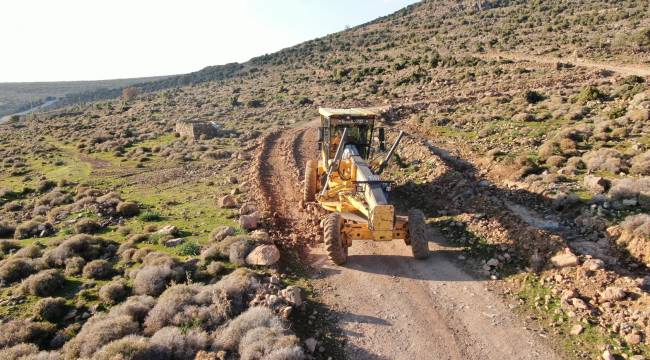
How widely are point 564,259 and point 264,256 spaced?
7571 millimetres

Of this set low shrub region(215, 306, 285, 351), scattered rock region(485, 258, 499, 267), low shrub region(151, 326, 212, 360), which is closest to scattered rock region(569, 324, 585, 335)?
scattered rock region(485, 258, 499, 267)

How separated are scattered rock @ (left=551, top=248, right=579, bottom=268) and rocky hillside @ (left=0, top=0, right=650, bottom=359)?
0.12 ft

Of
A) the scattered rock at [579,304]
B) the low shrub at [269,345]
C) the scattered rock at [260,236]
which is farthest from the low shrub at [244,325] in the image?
the scattered rock at [579,304]

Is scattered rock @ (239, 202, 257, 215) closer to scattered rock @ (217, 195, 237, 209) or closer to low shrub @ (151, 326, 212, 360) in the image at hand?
scattered rock @ (217, 195, 237, 209)

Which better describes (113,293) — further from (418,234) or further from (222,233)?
(418,234)

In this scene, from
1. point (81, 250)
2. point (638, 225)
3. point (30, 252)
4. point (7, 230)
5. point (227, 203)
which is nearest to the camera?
point (638, 225)

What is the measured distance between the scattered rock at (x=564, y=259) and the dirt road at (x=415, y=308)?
1710 millimetres

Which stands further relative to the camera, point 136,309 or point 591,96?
point 591,96

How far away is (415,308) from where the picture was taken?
30.6 feet

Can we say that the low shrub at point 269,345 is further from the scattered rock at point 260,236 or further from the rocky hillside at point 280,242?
the scattered rock at point 260,236

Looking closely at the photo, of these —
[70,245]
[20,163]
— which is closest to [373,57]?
[20,163]

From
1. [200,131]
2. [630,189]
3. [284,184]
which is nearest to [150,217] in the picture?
[284,184]

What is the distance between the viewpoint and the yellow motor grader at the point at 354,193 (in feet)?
35.5

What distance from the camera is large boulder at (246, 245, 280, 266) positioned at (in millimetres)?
11203
